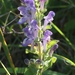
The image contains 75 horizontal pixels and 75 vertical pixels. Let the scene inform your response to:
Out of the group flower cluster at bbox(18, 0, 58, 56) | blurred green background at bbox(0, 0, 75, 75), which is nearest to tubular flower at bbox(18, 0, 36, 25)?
flower cluster at bbox(18, 0, 58, 56)

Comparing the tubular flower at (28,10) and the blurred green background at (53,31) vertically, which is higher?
the tubular flower at (28,10)

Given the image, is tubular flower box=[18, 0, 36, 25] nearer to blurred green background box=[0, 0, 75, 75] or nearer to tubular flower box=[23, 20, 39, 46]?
tubular flower box=[23, 20, 39, 46]

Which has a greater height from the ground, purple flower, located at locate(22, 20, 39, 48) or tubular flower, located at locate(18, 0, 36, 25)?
tubular flower, located at locate(18, 0, 36, 25)

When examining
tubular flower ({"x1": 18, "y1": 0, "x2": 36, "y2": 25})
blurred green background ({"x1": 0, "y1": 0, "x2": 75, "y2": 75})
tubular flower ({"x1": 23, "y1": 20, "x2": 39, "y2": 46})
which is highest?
tubular flower ({"x1": 18, "y1": 0, "x2": 36, "y2": 25})

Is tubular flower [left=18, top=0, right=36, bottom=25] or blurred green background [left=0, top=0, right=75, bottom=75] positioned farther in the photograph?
blurred green background [left=0, top=0, right=75, bottom=75]

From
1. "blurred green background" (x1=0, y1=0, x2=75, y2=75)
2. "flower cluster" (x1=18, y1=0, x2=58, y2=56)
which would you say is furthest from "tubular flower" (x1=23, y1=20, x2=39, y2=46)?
"blurred green background" (x1=0, y1=0, x2=75, y2=75)

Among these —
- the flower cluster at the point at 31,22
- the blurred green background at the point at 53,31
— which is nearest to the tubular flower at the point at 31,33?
the flower cluster at the point at 31,22

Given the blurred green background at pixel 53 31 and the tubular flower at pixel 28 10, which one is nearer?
the tubular flower at pixel 28 10

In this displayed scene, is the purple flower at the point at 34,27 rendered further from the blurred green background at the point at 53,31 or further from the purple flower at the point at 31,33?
the blurred green background at the point at 53,31

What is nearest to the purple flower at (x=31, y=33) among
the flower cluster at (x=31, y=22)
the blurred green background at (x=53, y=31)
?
the flower cluster at (x=31, y=22)

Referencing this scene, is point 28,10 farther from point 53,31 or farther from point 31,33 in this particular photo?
point 53,31

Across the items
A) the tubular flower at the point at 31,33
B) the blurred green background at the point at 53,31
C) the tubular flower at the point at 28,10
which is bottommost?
the blurred green background at the point at 53,31

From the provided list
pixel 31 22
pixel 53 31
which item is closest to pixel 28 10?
pixel 31 22

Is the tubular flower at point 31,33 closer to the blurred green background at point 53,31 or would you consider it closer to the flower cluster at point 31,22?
the flower cluster at point 31,22
